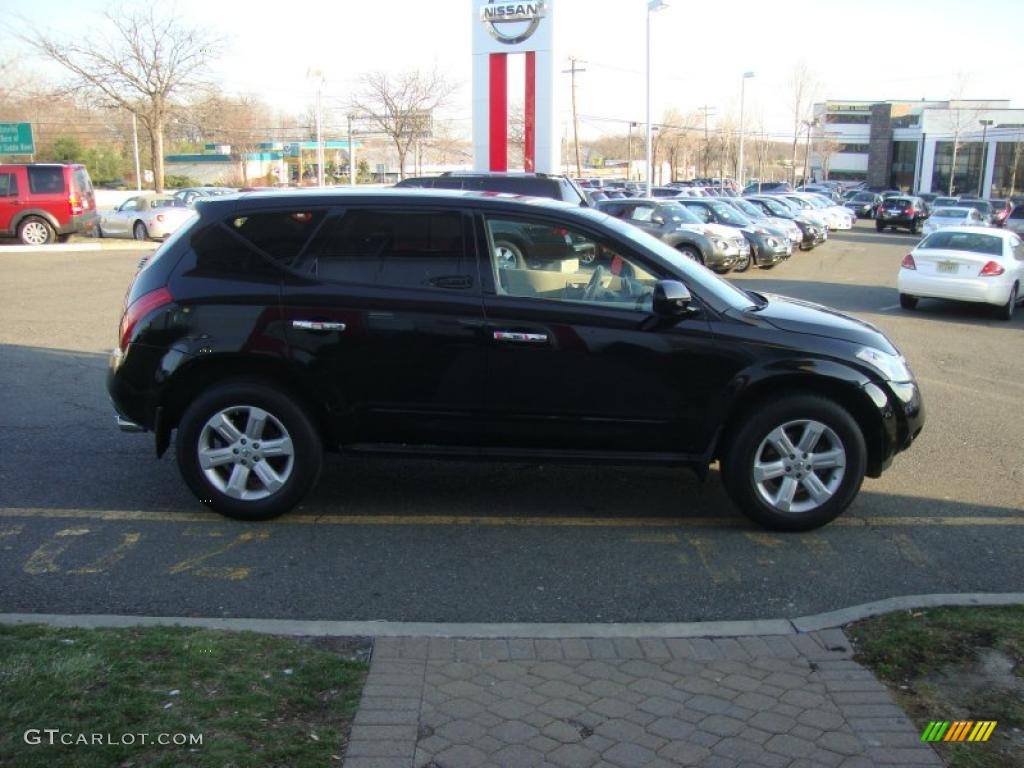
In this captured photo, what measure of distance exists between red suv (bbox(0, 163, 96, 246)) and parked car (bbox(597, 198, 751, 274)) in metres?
13.6

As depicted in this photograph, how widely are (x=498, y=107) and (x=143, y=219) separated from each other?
1175 cm

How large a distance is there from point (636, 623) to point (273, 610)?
169 cm

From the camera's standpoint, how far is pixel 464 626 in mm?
4070

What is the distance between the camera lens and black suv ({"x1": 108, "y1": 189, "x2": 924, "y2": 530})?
5180mm

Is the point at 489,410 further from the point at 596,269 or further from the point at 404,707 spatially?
the point at 404,707

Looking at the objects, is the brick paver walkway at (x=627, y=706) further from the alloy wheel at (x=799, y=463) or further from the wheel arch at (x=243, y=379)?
the wheel arch at (x=243, y=379)

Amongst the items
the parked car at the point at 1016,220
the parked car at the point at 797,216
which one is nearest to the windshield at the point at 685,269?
the parked car at the point at 797,216

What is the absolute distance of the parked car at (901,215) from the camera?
41.6 metres

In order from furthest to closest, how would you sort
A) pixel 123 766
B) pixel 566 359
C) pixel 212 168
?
1. pixel 212 168
2. pixel 566 359
3. pixel 123 766

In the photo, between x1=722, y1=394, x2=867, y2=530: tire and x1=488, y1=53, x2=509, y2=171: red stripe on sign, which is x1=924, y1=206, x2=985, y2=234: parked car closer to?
x1=488, y1=53, x2=509, y2=171: red stripe on sign

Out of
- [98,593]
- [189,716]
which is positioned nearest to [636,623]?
[189,716]

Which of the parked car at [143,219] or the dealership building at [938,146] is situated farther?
the dealership building at [938,146]

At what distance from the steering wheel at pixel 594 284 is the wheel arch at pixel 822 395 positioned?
998 millimetres

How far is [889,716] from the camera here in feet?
10.9
